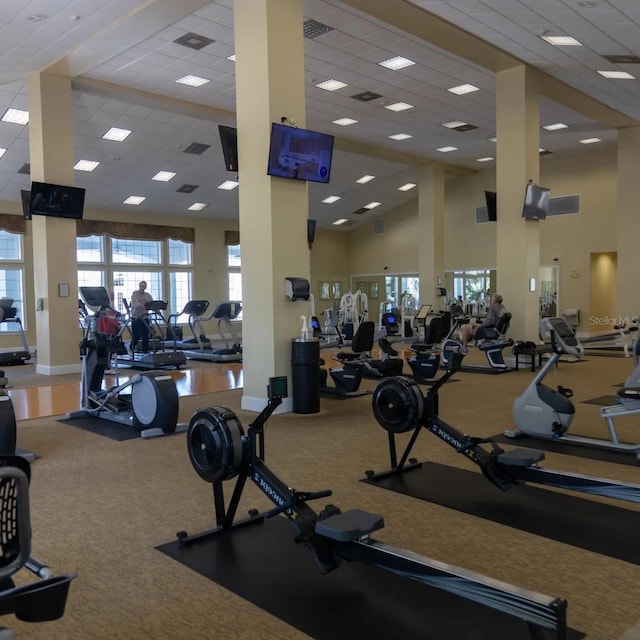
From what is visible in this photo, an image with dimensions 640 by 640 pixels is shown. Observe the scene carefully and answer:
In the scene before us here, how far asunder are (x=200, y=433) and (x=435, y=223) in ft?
46.7

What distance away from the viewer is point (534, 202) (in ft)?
32.3

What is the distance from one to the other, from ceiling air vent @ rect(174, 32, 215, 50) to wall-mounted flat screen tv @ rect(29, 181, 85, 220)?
2786 millimetres

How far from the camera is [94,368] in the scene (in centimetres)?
597

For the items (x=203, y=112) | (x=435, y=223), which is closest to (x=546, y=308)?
(x=435, y=223)

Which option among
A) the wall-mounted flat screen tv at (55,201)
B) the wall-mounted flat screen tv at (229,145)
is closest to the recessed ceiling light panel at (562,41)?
the wall-mounted flat screen tv at (229,145)

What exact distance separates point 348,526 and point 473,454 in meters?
1.47

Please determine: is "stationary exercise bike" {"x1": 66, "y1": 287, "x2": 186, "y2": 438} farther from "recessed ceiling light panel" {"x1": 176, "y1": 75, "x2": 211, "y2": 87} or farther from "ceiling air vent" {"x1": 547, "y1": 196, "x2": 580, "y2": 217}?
"ceiling air vent" {"x1": 547, "y1": 196, "x2": 580, "y2": 217}

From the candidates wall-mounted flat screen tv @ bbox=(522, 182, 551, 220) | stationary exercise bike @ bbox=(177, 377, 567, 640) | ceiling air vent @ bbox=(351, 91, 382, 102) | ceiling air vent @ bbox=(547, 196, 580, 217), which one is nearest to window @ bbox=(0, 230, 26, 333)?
ceiling air vent @ bbox=(351, 91, 382, 102)

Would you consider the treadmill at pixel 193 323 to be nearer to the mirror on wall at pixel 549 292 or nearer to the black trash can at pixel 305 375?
the black trash can at pixel 305 375

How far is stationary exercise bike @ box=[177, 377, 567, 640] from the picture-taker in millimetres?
1980

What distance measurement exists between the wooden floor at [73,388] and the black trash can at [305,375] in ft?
5.71

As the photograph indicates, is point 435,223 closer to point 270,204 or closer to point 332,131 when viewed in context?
point 332,131

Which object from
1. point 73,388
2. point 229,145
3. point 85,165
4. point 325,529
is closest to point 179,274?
point 85,165

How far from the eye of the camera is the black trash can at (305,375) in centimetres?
627
